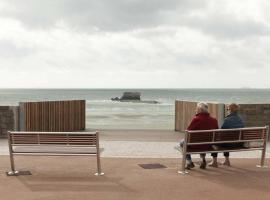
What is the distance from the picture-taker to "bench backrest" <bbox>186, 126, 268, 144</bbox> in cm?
928

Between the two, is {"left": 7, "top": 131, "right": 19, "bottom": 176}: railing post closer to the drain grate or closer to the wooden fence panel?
the drain grate

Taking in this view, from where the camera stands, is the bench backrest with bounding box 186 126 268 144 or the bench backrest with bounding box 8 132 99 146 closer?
the bench backrest with bounding box 8 132 99 146

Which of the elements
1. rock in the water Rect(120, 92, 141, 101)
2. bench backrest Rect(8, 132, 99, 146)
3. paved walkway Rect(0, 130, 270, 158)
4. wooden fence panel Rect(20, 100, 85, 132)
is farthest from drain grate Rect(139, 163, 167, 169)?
rock in the water Rect(120, 92, 141, 101)

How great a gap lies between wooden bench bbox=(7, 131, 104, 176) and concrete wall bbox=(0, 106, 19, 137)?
6.20 meters

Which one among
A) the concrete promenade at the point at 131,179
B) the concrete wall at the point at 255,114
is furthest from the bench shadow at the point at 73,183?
the concrete wall at the point at 255,114

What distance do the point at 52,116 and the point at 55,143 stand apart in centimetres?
773

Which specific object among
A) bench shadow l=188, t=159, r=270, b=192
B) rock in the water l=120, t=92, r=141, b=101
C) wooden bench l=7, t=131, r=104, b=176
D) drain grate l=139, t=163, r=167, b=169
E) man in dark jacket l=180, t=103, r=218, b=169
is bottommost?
rock in the water l=120, t=92, r=141, b=101

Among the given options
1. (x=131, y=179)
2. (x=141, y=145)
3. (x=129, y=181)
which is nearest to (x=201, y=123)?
(x=131, y=179)

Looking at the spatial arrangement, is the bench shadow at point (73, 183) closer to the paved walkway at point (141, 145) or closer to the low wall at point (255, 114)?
the paved walkway at point (141, 145)

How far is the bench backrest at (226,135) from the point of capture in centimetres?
928

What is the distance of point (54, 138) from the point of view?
360 inches

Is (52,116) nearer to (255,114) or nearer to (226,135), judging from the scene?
(255,114)

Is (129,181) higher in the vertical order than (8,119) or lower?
lower

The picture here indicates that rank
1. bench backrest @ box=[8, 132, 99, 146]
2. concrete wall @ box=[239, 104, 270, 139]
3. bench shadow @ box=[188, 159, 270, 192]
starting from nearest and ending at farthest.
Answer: bench shadow @ box=[188, 159, 270, 192] < bench backrest @ box=[8, 132, 99, 146] < concrete wall @ box=[239, 104, 270, 139]
